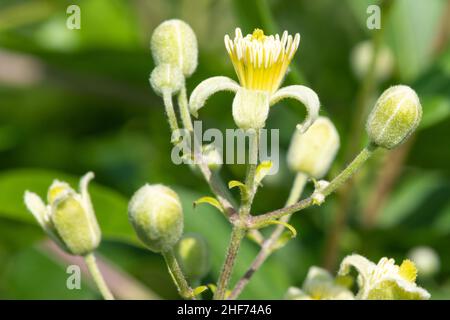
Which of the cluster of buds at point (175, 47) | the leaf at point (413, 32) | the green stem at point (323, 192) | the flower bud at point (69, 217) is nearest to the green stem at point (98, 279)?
the flower bud at point (69, 217)

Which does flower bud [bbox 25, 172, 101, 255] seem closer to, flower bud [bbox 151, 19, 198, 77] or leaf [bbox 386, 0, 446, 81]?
flower bud [bbox 151, 19, 198, 77]

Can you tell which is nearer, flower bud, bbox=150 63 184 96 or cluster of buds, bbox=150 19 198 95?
flower bud, bbox=150 63 184 96

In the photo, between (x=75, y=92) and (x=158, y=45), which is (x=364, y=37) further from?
(x=158, y=45)

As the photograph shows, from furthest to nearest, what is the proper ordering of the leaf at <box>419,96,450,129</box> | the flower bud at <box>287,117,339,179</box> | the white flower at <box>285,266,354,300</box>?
the leaf at <box>419,96,450,129</box>, the flower bud at <box>287,117,339,179</box>, the white flower at <box>285,266,354,300</box>

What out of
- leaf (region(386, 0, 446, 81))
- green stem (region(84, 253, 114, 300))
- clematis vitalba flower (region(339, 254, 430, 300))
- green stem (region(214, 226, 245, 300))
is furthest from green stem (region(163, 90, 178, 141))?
leaf (region(386, 0, 446, 81))

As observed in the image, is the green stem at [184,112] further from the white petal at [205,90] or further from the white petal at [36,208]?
the white petal at [36,208]

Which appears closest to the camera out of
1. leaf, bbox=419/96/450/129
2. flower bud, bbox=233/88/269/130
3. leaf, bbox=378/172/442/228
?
flower bud, bbox=233/88/269/130

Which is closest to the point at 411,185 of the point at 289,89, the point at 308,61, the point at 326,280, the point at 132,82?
the point at 308,61
